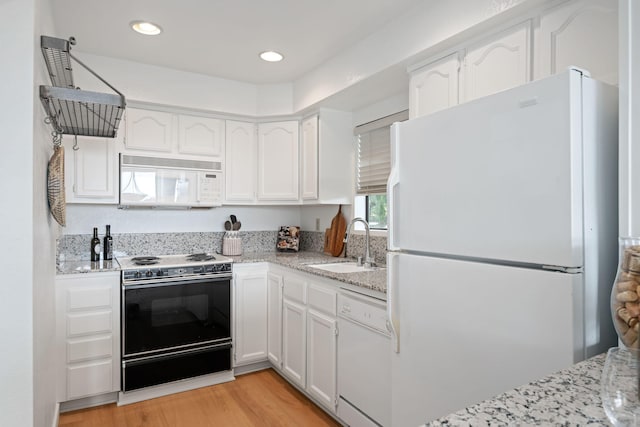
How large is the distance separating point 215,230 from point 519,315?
295 centimetres

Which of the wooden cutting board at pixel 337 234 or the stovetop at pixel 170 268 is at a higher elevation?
the wooden cutting board at pixel 337 234

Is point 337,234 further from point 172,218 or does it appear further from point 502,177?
point 502,177

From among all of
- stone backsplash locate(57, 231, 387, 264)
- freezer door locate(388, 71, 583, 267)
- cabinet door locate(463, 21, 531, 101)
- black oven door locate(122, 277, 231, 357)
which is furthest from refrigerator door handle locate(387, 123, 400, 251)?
black oven door locate(122, 277, 231, 357)

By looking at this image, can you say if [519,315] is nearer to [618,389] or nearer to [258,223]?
[618,389]

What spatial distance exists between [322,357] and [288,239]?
149 cm

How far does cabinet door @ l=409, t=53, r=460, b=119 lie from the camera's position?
199cm

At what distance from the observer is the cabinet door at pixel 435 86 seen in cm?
199

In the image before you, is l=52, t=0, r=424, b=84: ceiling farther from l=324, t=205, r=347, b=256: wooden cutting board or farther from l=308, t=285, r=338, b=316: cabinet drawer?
l=308, t=285, r=338, b=316: cabinet drawer

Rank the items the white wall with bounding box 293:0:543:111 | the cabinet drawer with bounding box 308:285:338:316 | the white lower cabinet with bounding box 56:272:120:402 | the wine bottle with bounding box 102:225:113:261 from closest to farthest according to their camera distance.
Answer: the white wall with bounding box 293:0:543:111 → the cabinet drawer with bounding box 308:285:338:316 → the white lower cabinet with bounding box 56:272:120:402 → the wine bottle with bounding box 102:225:113:261

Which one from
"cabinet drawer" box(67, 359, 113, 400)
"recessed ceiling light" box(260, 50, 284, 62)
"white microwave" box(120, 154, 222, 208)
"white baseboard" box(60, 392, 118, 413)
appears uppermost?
"recessed ceiling light" box(260, 50, 284, 62)

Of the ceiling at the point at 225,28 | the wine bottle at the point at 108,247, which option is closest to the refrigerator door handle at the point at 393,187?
the ceiling at the point at 225,28

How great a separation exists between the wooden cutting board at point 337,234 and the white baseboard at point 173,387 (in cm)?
128

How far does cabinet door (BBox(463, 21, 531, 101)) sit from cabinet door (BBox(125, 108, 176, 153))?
2.31 m

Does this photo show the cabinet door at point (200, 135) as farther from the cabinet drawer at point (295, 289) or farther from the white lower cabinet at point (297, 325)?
the cabinet drawer at point (295, 289)
